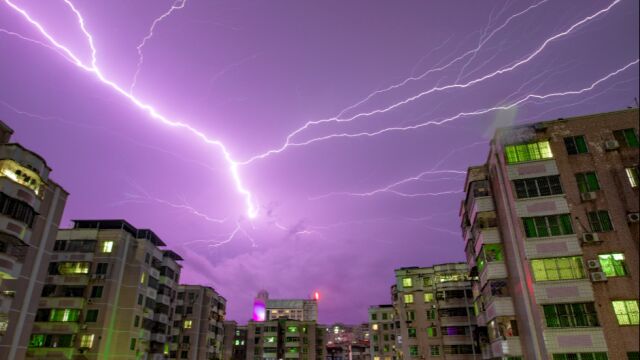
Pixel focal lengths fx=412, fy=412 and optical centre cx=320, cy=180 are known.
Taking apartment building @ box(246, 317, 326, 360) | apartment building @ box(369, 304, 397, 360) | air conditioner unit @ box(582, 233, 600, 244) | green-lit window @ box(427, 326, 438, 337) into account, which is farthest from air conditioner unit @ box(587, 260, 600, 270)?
apartment building @ box(246, 317, 326, 360)

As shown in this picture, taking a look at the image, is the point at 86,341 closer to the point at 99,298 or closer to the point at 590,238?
the point at 99,298

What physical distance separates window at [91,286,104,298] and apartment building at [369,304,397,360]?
6619cm

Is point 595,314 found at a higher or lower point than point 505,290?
lower

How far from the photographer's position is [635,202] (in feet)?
86.6

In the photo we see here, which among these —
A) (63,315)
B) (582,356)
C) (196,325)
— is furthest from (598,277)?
(196,325)

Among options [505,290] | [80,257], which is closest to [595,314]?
[505,290]

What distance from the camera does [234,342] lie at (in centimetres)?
11150

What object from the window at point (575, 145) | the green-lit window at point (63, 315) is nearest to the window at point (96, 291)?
the green-lit window at point (63, 315)

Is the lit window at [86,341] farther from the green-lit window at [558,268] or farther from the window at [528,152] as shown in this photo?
the window at [528,152]

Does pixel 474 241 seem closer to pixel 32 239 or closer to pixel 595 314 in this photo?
pixel 595 314

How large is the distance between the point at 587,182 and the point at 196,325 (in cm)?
7017

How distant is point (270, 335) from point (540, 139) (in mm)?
87816

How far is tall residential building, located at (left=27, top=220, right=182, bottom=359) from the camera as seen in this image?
47.2m

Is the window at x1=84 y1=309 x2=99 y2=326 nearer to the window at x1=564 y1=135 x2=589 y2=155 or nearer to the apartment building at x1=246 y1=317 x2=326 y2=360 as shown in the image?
the window at x1=564 y1=135 x2=589 y2=155
